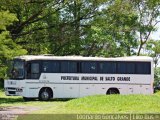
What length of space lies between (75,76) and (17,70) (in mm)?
3929

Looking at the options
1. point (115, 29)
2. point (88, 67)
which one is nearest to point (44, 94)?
point (88, 67)

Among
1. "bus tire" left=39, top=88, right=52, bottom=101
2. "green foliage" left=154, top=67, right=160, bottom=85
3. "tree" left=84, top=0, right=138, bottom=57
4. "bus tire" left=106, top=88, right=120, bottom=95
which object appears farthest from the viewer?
"green foliage" left=154, top=67, right=160, bottom=85

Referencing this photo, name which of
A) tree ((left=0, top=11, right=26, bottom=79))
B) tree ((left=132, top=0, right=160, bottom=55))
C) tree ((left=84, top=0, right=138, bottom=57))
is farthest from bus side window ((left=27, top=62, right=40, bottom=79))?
tree ((left=132, top=0, right=160, bottom=55))

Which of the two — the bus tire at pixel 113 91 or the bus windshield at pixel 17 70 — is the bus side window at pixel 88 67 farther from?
the bus windshield at pixel 17 70

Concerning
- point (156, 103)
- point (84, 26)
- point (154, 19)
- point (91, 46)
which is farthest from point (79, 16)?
point (156, 103)

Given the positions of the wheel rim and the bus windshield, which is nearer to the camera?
the bus windshield

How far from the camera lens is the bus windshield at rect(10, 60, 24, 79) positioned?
29469 millimetres

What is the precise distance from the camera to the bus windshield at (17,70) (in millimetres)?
29469

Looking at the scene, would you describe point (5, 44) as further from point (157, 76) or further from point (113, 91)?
point (157, 76)

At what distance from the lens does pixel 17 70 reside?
2956 cm

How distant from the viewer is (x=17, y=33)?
120ft

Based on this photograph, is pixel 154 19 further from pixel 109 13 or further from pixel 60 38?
pixel 60 38

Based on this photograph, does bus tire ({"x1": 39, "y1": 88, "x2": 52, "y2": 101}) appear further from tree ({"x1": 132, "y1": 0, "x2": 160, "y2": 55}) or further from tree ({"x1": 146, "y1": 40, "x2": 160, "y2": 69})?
tree ({"x1": 146, "y1": 40, "x2": 160, "y2": 69})

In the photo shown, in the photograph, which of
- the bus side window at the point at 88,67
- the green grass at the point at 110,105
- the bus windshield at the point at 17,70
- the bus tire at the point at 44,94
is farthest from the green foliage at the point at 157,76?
the green grass at the point at 110,105
